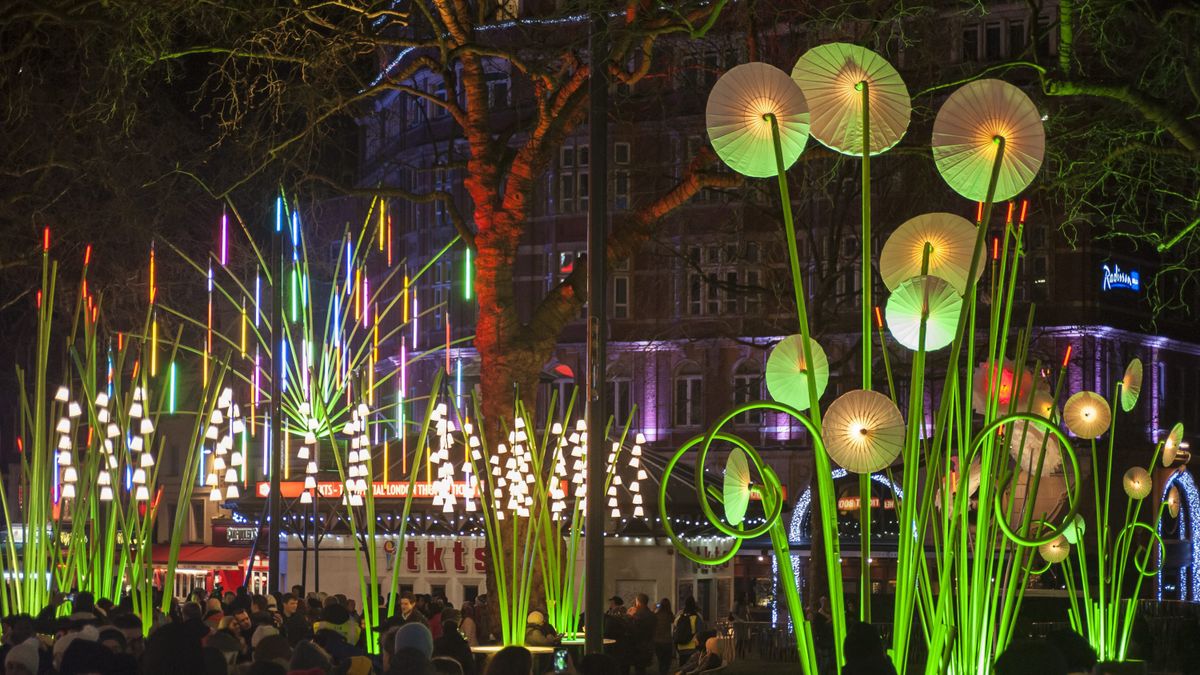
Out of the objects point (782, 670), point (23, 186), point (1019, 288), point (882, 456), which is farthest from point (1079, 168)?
point (1019, 288)

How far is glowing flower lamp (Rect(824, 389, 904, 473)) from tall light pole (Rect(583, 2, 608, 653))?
4.28 meters

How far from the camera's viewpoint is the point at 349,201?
56375 mm

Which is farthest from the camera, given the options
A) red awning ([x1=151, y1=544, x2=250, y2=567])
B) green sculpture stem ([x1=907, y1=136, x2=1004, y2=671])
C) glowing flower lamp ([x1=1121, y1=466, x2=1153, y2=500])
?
red awning ([x1=151, y1=544, x2=250, y2=567])

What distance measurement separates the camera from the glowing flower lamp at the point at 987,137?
820cm

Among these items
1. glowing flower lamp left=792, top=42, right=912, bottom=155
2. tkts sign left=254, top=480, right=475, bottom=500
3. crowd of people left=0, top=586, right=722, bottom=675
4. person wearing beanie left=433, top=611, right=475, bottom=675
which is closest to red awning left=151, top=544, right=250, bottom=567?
tkts sign left=254, top=480, right=475, bottom=500

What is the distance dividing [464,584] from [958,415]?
81.5 ft

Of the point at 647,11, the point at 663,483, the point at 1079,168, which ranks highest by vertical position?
the point at 647,11

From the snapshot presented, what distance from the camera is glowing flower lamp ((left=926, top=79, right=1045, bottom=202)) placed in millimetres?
8195

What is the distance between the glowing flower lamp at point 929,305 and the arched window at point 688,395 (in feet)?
127

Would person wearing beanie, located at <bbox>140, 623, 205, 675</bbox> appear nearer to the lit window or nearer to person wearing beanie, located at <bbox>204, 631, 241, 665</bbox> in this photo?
person wearing beanie, located at <bbox>204, 631, 241, 665</bbox>

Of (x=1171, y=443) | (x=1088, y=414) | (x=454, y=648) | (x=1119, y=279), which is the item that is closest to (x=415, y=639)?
(x=454, y=648)

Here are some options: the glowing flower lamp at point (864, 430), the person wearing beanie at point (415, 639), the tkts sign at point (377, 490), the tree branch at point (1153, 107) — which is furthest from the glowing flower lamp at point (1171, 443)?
the tkts sign at point (377, 490)

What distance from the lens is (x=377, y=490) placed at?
2777cm

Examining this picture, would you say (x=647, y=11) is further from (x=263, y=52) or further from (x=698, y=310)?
(x=698, y=310)
